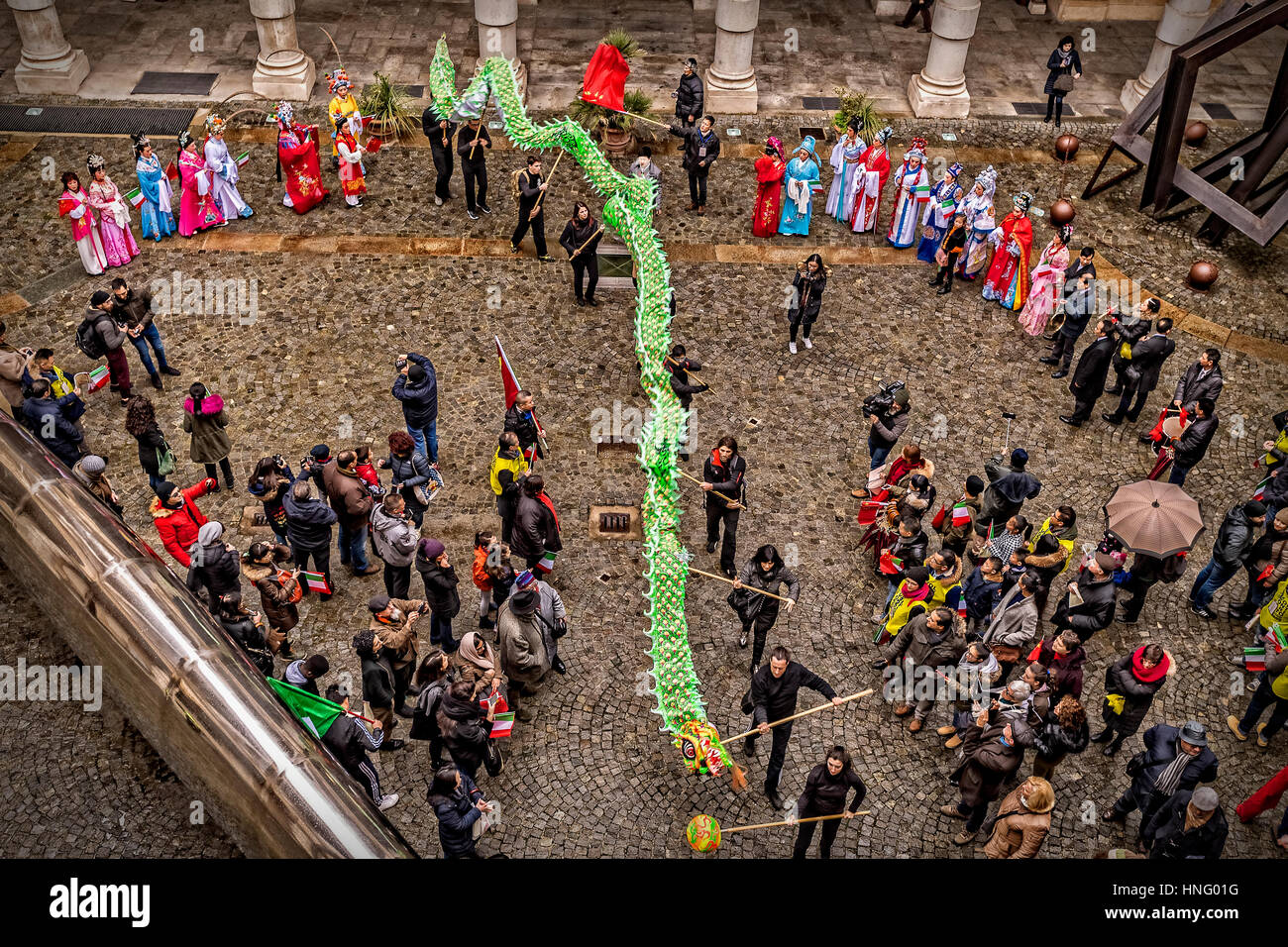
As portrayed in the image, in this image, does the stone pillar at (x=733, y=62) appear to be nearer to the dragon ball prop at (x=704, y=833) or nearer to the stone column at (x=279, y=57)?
the stone column at (x=279, y=57)

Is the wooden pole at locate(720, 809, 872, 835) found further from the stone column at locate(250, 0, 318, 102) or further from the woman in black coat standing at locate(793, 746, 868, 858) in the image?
the stone column at locate(250, 0, 318, 102)

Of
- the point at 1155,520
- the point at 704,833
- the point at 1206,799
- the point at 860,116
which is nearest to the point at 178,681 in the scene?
the point at 704,833

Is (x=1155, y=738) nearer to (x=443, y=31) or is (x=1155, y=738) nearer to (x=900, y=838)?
(x=900, y=838)

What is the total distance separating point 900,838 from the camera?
11508mm

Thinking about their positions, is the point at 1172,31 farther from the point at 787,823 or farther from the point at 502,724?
the point at 502,724

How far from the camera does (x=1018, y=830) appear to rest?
1038 cm

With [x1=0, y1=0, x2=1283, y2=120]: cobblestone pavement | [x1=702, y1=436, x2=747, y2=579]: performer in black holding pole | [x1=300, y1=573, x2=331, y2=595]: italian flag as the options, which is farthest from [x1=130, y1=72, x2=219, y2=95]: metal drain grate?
[x1=702, y1=436, x2=747, y2=579]: performer in black holding pole

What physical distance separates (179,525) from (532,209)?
7460mm

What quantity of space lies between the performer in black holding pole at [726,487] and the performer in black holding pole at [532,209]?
610 centimetres

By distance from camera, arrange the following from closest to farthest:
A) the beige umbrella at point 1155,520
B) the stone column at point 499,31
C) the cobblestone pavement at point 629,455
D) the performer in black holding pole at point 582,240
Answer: the cobblestone pavement at point 629,455 → the beige umbrella at point 1155,520 → the performer in black holding pole at point 582,240 → the stone column at point 499,31

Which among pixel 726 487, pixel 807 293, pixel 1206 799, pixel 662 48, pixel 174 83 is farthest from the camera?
pixel 662 48

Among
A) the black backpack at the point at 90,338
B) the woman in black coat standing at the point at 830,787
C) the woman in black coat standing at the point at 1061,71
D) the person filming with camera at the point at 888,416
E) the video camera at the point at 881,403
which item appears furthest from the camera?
the woman in black coat standing at the point at 1061,71

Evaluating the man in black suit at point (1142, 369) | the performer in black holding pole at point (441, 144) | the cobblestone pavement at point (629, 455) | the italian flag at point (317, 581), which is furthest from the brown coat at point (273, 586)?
the man in black suit at point (1142, 369)

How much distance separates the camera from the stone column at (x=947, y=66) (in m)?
21.9
